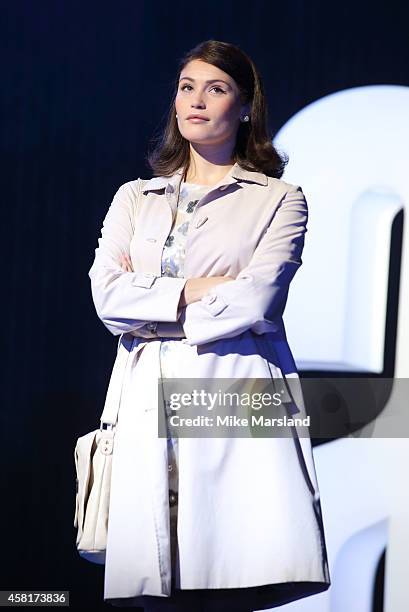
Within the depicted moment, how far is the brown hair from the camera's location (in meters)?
2.71

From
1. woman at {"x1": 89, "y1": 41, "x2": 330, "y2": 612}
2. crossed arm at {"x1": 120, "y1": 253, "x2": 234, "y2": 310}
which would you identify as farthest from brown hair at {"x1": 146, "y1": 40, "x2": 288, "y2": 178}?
crossed arm at {"x1": 120, "y1": 253, "x2": 234, "y2": 310}

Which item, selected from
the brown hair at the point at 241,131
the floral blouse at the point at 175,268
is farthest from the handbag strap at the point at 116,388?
the brown hair at the point at 241,131

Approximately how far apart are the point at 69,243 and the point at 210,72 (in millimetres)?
1239

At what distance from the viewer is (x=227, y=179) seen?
2.67 m

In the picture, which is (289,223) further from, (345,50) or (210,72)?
(345,50)

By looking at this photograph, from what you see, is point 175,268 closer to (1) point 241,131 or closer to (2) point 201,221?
(2) point 201,221

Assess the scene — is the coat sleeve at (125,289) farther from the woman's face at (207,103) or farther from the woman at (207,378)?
the woman's face at (207,103)

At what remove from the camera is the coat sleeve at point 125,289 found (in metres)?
2.47

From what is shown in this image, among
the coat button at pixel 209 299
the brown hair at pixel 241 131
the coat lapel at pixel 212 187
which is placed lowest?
the coat button at pixel 209 299

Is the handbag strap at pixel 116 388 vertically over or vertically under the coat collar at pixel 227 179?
under

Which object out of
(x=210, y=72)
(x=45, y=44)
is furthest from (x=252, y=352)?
(x=45, y=44)

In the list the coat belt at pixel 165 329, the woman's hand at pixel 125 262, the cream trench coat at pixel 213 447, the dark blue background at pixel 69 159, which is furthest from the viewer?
the dark blue background at pixel 69 159

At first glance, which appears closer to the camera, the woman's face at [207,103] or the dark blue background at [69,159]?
the woman's face at [207,103]

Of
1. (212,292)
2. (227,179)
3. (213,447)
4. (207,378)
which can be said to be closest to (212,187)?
(227,179)
